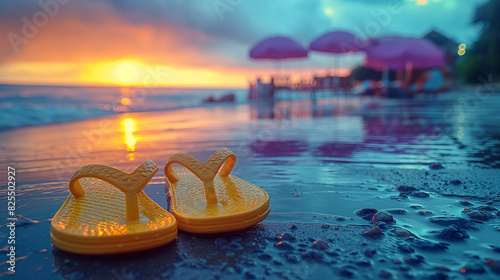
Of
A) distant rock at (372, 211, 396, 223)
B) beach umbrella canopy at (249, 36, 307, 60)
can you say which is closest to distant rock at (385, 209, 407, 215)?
distant rock at (372, 211, 396, 223)

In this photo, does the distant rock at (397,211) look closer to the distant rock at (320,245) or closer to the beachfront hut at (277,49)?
the distant rock at (320,245)

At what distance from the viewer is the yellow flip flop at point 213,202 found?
1.27 m

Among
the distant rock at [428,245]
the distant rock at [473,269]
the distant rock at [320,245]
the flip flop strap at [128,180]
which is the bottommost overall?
the distant rock at [473,269]

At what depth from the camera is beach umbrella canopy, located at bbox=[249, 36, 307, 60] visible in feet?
41.0

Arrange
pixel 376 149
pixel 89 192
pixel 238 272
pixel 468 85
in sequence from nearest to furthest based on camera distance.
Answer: pixel 238 272 → pixel 89 192 → pixel 376 149 → pixel 468 85

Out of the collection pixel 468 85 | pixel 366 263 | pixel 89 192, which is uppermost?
pixel 468 85

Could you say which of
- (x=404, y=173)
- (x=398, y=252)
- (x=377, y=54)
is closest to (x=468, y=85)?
(x=377, y=54)

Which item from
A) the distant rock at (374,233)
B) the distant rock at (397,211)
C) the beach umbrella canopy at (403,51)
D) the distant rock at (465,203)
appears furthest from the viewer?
the beach umbrella canopy at (403,51)

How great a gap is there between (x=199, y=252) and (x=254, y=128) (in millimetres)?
4229

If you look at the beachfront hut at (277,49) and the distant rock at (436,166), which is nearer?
the distant rock at (436,166)

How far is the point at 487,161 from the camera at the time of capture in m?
2.78

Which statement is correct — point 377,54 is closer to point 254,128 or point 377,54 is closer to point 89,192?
point 254,128

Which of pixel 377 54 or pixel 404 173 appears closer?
pixel 404 173

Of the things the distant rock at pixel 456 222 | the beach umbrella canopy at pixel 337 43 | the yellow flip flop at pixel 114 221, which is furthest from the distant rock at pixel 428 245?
the beach umbrella canopy at pixel 337 43
